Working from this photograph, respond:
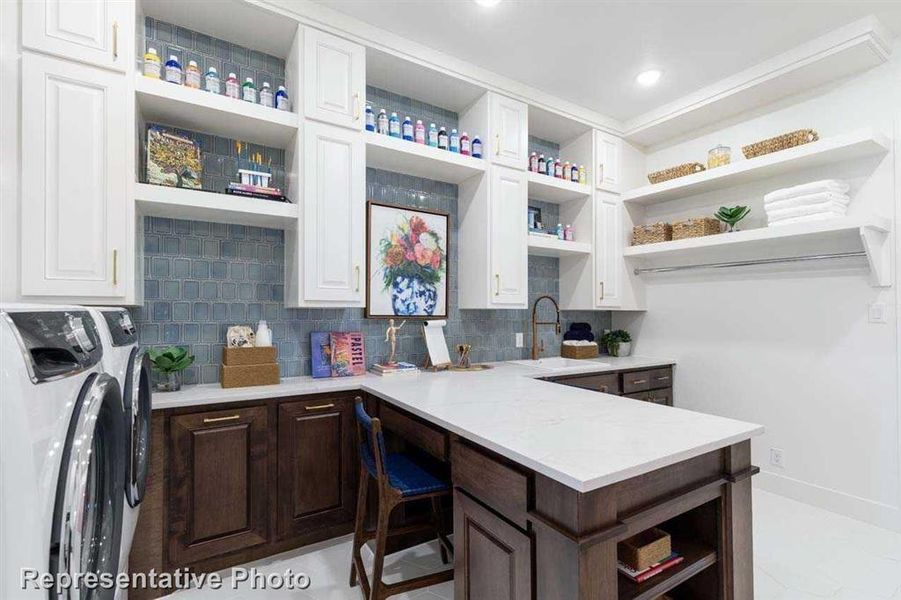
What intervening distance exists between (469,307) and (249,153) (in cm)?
177

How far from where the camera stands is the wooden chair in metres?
1.60

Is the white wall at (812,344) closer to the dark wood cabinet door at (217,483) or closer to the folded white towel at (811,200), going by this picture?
the folded white towel at (811,200)

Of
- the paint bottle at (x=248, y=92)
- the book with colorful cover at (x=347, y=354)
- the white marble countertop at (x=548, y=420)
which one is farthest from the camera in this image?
the book with colorful cover at (x=347, y=354)

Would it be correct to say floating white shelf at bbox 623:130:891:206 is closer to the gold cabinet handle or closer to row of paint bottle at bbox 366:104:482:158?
row of paint bottle at bbox 366:104:482:158

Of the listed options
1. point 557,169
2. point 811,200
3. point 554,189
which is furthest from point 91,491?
point 811,200

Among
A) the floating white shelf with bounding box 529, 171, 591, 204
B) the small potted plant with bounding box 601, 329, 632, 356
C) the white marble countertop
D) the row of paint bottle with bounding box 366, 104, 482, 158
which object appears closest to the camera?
the white marble countertop

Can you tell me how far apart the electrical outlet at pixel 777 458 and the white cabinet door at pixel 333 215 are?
314cm

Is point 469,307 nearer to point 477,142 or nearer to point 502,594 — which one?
point 477,142

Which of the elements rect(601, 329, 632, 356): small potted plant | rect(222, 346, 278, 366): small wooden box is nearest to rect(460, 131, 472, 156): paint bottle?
rect(222, 346, 278, 366): small wooden box

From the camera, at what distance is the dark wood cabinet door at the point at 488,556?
1.21m

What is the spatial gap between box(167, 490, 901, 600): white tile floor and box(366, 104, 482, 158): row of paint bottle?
8.14ft

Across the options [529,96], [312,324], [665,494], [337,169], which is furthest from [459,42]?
[665,494]

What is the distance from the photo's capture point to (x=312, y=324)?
8.74 feet

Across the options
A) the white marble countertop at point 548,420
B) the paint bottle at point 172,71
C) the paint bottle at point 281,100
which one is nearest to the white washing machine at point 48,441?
the white marble countertop at point 548,420
